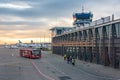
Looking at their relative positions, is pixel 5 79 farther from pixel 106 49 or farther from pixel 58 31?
pixel 58 31

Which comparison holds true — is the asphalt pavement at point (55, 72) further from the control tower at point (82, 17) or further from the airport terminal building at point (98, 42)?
the control tower at point (82, 17)

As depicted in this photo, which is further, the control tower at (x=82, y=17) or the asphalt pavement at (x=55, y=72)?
the control tower at (x=82, y=17)

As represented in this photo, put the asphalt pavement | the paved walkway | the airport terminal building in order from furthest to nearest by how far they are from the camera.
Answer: the airport terminal building, the paved walkway, the asphalt pavement

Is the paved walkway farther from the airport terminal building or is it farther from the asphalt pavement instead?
the airport terminal building

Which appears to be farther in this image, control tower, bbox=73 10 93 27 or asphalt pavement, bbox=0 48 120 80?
control tower, bbox=73 10 93 27

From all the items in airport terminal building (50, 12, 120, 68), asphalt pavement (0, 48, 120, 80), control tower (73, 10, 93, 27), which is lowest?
asphalt pavement (0, 48, 120, 80)

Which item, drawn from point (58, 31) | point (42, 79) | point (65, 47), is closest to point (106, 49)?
point (42, 79)

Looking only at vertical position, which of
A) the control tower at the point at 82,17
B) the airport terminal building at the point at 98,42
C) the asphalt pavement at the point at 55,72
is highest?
the control tower at the point at 82,17

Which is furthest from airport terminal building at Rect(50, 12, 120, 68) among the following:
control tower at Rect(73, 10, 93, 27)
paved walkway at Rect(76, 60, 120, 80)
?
control tower at Rect(73, 10, 93, 27)

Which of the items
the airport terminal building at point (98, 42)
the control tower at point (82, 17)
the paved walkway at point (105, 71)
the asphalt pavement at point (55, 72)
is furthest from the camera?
the control tower at point (82, 17)

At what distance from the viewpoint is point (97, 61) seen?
76.5 m

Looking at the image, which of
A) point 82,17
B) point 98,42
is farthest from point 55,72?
point 82,17

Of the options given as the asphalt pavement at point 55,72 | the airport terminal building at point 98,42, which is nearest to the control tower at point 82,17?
the airport terminal building at point 98,42

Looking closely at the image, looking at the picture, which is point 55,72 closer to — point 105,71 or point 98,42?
point 105,71
